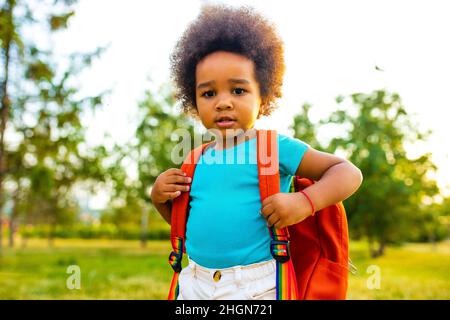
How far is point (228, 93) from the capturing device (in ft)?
6.86

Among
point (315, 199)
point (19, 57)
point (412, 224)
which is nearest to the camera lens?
point (315, 199)

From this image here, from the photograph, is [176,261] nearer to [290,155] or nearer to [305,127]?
[290,155]

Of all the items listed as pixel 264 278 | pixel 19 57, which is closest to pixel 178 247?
pixel 264 278

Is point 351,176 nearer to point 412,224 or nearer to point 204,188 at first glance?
point 204,188

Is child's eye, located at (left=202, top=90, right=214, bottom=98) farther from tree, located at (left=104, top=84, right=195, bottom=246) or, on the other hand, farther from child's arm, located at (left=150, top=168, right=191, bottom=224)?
tree, located at (left=104, top=84, right=195, bottom=246)

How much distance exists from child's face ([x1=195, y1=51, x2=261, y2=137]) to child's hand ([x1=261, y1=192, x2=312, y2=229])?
1.30ft

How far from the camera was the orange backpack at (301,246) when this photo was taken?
1962 mm

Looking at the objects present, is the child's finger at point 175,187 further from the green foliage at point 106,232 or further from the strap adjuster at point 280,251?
the green foliage at point 106,232

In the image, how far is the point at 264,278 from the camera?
1976 millimetres

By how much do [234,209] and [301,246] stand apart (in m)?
0.37

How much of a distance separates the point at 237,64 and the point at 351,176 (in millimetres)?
709

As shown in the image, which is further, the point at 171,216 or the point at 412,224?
the point at 412,224

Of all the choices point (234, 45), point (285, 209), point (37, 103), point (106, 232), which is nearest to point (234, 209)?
point (285, 209)
